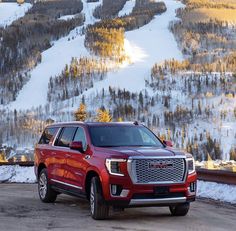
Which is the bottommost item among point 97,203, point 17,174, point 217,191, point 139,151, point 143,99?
point 143,99

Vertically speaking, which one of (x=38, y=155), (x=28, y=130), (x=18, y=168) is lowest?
(x=28, y=130)

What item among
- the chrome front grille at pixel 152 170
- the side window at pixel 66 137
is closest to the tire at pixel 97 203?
the chrome front grille at pixel 152 170

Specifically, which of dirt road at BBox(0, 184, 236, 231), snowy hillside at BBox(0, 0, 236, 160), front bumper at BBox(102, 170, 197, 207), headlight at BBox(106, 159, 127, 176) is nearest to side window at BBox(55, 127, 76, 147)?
→ dirt road at BBox(0, 184, 236, 231)

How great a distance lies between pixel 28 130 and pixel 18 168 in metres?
139

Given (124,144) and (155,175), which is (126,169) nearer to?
(155,175)

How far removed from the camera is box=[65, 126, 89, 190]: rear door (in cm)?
1208

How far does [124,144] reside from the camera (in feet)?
40.1

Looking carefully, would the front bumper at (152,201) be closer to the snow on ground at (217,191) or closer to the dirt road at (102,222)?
the dirt road at (102,222)

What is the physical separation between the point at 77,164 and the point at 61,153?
1.19 metres

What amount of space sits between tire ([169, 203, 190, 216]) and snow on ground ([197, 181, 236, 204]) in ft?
Answer: 9.39

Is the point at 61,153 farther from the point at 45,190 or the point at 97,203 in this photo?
the point at 97,203

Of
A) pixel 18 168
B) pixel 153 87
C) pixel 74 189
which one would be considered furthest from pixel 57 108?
pixel 74 189

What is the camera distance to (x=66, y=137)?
13.7 meters

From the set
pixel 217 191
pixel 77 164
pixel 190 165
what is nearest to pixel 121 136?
pixel 77 164
